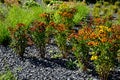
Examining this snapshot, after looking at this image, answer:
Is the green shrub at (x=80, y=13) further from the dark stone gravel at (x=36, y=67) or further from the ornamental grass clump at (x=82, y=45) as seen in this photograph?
the ornamental grass clump at (x=82, y=45)

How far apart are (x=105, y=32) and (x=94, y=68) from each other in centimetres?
97

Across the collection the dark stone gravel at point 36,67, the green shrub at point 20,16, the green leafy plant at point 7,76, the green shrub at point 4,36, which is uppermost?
the green shrub at point 20,16

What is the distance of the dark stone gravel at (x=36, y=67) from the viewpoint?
7.94 m

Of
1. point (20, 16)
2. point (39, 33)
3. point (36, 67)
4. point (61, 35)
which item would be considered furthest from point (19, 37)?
point (20, 16)

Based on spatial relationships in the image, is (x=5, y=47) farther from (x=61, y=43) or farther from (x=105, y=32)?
(x=105, y=32)

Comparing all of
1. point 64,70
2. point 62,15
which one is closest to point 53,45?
point 62,15

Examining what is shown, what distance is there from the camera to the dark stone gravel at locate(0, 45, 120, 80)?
7.94 m

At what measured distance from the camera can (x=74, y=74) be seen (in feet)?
26.4

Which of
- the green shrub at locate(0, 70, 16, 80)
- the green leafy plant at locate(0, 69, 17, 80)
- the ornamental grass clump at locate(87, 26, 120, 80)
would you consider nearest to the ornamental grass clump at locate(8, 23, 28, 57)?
the green leafy plant at locate(0, 69, 17, 80)

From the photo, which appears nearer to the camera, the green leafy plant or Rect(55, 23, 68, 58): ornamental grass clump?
the green leafy plant

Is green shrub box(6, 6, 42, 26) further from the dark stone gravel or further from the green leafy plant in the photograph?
the green leafy plant

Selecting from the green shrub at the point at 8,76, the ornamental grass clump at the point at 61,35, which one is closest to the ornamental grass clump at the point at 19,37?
the ornamental grass clump at the point at 61,35

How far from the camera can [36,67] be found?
8469mm

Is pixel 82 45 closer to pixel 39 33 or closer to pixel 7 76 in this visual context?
pixel 39 33
